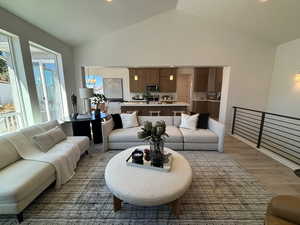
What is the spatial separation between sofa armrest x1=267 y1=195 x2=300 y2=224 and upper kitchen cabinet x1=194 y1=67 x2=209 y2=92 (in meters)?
6.33

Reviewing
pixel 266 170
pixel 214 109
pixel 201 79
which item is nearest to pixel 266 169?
pixel 266 170

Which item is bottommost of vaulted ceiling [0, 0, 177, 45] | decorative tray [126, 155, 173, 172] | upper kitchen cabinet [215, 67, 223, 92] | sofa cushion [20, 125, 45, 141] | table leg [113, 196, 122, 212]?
table leg [113, 196, 122, 212]

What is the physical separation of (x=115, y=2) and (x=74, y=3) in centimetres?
79

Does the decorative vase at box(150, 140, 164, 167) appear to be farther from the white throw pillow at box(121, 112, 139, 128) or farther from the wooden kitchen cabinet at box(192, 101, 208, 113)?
the wooden kitchen cabinet at box(192, 101, 208, 113)

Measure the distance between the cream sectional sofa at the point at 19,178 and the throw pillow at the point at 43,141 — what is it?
129 millimetres

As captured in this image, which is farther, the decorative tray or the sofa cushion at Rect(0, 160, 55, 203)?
the decorative tray

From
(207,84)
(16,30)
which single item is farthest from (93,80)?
(207,84)

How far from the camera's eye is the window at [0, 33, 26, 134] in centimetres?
242

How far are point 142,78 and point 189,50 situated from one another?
10.6 feet

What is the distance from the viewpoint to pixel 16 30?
94.2 inches

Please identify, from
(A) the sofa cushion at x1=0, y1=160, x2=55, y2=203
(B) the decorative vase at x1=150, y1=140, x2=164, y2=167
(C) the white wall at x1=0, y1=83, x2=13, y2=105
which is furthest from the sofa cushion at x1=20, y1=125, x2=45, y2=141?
(B) the decorative vase at x1=150, y1=140, x2=164, y2=167

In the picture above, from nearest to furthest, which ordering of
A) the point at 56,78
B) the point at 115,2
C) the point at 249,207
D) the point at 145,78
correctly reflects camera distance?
the point at 249,207, the point at 115,2, the point at 56,78, the point at 145,78

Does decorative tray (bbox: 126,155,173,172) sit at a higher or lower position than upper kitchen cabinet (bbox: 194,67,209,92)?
lower

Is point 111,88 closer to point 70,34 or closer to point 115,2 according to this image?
point 70,34
